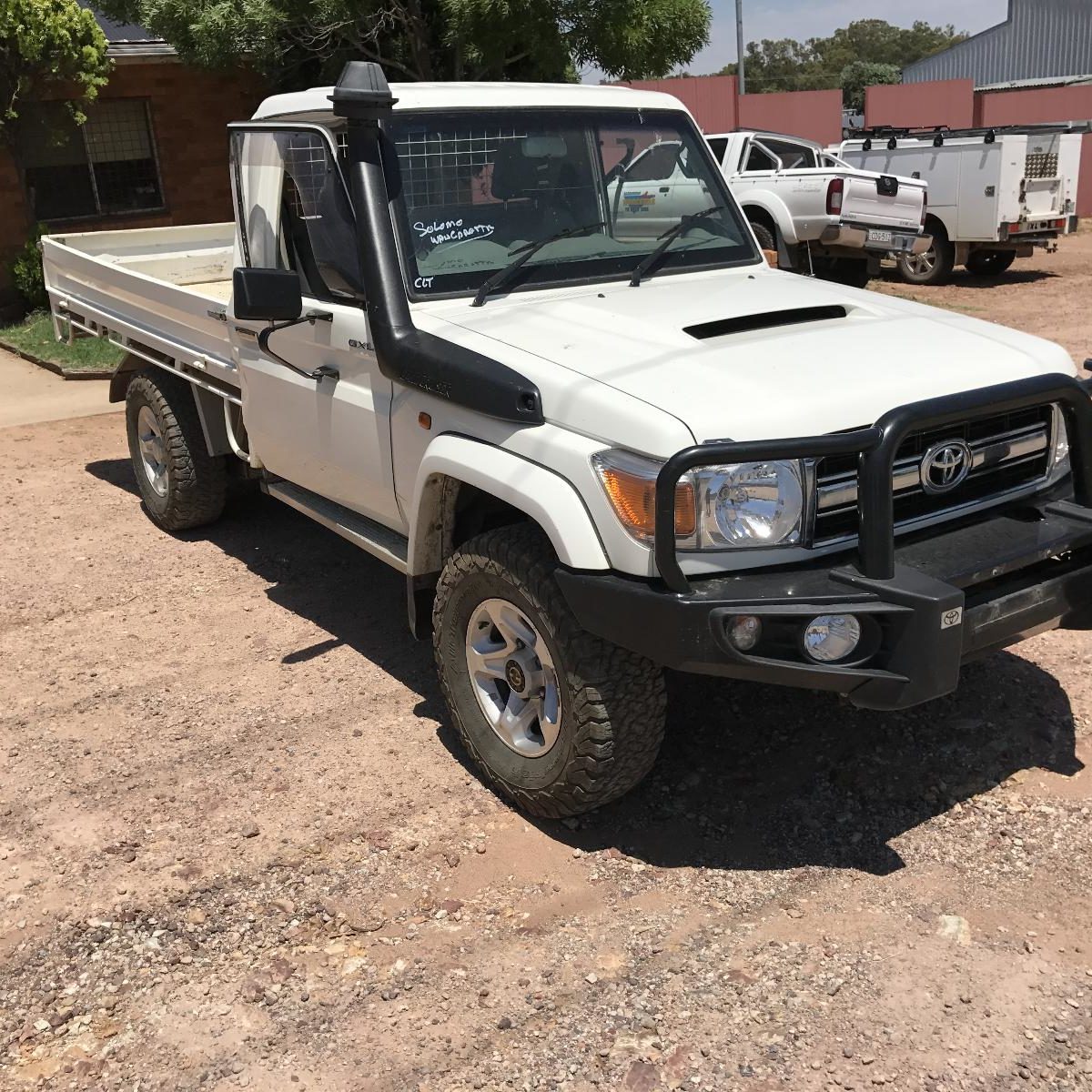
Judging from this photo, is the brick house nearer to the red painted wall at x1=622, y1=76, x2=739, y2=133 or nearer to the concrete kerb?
the concrete kerb

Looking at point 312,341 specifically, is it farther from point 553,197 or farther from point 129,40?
point 129,40

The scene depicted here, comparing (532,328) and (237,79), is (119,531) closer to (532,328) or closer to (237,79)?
(532,328)

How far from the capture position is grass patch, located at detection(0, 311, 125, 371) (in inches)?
452

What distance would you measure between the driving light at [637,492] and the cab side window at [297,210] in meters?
1.45

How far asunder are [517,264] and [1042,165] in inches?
537

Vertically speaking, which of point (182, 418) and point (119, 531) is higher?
point (182, 418)

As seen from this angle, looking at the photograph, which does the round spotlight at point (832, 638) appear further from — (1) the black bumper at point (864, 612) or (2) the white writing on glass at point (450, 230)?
(2) the white writing on glass at point (450, 230)

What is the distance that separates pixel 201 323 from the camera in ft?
18.2

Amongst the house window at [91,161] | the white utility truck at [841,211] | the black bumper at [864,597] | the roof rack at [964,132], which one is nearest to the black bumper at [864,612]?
the black bumper at [864,597]

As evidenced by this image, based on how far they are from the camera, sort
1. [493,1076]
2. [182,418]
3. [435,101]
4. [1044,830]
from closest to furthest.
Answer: [493,1076] < [1044,830] < [435,101] < [182,418]

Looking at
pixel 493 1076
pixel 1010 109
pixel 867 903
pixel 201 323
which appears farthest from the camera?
pixel 1010 109

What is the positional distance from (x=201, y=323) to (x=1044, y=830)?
412cm

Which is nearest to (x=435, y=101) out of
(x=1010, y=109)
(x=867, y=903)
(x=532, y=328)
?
(x=532, y=328)

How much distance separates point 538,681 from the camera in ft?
12.2
